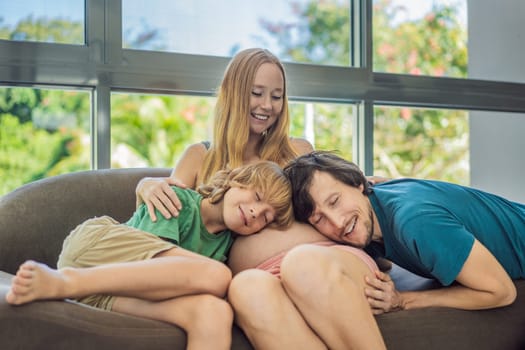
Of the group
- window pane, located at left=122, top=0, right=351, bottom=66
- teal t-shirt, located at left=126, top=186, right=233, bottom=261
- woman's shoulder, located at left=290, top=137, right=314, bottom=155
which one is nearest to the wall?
window pane, located at left=122, top=0, right=351, bottom=66

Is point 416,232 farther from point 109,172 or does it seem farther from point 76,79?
point 76,79

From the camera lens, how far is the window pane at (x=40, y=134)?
251 cm

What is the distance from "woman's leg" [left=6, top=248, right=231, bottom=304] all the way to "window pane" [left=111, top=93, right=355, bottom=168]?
3.61 feet

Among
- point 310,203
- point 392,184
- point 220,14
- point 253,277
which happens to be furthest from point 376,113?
point 253,277

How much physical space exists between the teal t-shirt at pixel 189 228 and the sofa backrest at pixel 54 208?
0.99 ft

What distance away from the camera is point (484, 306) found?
1.70m

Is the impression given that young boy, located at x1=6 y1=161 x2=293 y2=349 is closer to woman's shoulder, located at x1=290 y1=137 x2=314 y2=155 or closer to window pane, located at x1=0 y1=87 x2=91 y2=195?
woman's shoulder, located at x1=290 y1=137 x2=314 y2=155

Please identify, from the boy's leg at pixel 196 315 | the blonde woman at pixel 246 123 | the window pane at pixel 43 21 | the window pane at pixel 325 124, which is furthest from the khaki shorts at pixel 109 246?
the window pane at pixel 325 124

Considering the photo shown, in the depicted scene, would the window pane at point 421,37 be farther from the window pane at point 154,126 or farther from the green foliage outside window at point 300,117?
the window pane at point 154,126

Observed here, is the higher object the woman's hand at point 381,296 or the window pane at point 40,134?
the window pane at point 40,134

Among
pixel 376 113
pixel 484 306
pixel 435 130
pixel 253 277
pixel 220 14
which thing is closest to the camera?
pixel 253 277

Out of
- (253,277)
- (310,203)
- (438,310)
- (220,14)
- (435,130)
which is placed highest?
(220,14)

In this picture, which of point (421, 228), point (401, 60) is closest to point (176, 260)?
point (421, 228)

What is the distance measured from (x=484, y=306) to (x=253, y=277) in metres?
0.62
